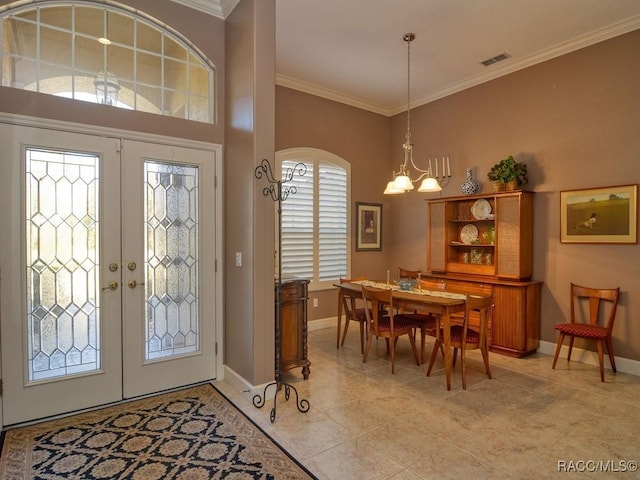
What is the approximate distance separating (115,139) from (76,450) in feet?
7.57

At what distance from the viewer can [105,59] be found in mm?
3088

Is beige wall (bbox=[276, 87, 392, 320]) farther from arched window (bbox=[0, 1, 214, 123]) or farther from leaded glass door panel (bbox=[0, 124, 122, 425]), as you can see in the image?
leaded glass door panel (bbox=[0, 124, 122, 425])

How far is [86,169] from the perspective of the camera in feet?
9.68

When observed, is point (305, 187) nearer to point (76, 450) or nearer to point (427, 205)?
point (427, 205)

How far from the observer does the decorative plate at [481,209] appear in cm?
484

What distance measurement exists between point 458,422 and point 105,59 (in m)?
4.08

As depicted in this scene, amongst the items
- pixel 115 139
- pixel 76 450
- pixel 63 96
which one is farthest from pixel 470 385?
pixel 63 96

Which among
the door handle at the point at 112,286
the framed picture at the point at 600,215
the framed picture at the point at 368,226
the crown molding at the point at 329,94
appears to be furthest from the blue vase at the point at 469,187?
the door handle at the point at 112,286

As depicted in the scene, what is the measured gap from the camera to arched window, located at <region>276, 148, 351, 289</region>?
5230 mm

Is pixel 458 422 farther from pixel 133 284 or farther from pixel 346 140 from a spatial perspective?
pixel 346 140

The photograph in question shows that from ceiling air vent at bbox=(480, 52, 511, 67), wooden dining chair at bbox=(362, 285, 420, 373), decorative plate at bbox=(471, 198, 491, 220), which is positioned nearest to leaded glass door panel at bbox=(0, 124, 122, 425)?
wooden dining chair at bbox=(362, 285, 420, 373)

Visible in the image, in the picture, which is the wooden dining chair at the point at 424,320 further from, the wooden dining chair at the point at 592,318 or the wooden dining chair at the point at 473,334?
the wooden dining chair at the point at 592,318

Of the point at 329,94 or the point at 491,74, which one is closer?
the point at 491,74
